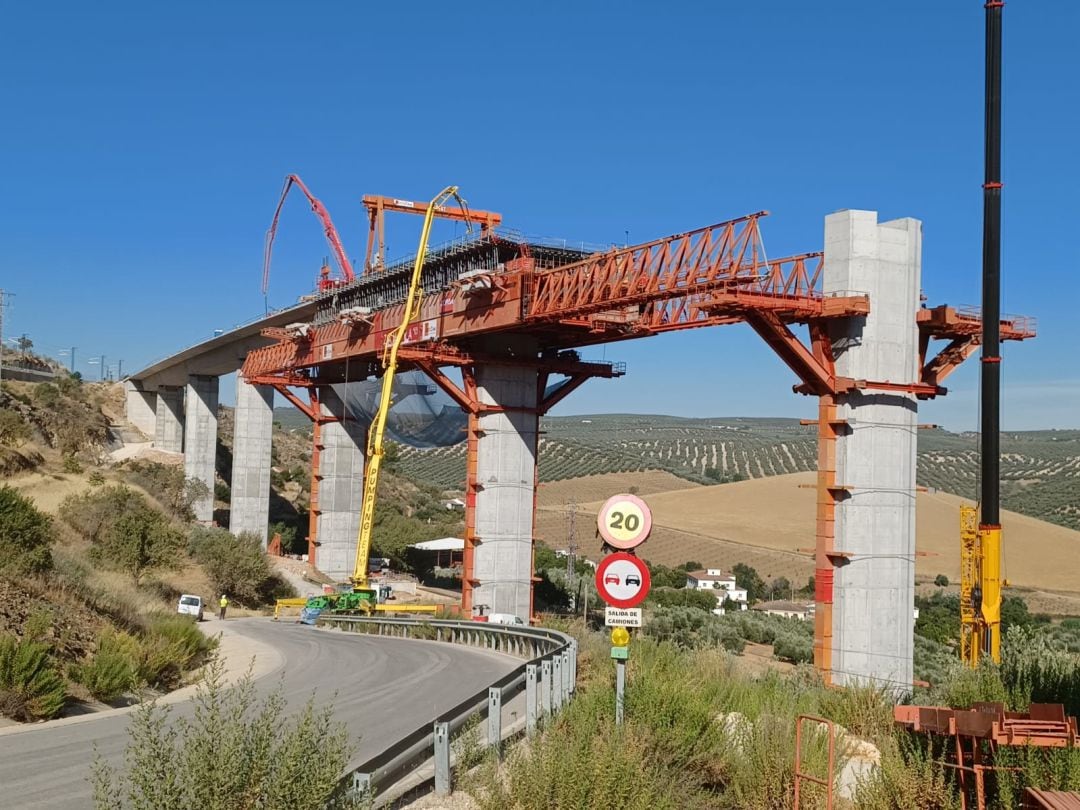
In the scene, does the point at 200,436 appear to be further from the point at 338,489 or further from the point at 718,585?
the point at 718,585

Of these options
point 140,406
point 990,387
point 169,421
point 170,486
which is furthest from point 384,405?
point 140,406

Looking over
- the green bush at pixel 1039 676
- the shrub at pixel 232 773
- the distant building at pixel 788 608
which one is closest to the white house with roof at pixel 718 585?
the distant building at pixel 788 608

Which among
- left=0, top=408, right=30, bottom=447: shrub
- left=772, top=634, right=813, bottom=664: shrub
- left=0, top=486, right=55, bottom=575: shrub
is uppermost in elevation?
left=0, top=408, right=30, bottom=447: shrub

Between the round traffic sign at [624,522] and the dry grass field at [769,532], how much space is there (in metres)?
80.6

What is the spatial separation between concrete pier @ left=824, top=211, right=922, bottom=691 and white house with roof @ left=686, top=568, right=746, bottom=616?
39.4 meters

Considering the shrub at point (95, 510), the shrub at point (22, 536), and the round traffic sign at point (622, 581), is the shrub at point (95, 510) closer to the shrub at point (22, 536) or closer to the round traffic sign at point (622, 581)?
the shrub at point (22, 536)

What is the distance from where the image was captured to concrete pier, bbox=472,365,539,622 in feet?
148

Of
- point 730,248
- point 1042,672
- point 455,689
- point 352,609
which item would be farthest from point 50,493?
point 1042,672

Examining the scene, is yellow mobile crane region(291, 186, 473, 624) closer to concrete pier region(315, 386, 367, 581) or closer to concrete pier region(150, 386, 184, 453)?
concrete pier region(315, 386, 367, 581)

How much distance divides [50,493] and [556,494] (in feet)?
334

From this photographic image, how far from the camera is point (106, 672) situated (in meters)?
15.9

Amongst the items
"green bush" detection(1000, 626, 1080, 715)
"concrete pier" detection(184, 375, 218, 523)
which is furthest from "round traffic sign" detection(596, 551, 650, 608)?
"concrete pier" detection(184, 375, 218, 523)

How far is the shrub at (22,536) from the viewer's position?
20172mm

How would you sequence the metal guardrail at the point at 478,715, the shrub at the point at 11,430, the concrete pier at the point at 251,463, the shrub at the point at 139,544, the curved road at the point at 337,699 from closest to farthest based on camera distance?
the metal guardrail at the point at 478,715, the curved road at the point at 337,699, the shrub at the point at 139,544, the shrub at the point at 11,430, the concrete pier at the point at 251,463
